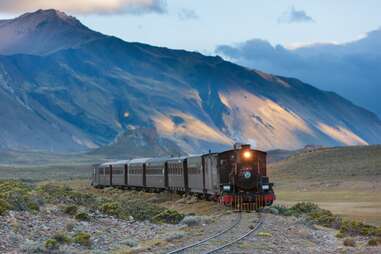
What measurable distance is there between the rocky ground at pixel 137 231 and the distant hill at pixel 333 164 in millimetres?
73205

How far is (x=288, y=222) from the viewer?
112 ft

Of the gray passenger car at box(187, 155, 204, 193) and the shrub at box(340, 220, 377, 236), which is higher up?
the gray passenger car at box(187, 155, 204, 193)

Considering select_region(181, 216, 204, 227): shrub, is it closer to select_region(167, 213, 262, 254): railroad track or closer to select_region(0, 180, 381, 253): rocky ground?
select_region(0, 180, 381, 253): rocky ground

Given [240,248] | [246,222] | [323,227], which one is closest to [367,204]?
[323,227]

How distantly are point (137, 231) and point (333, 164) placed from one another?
96.2 m

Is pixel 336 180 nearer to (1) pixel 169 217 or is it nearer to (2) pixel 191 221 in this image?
(1) pixel 169 217

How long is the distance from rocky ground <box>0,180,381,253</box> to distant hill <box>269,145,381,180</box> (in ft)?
240

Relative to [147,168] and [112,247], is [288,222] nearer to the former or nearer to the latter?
[112,247]

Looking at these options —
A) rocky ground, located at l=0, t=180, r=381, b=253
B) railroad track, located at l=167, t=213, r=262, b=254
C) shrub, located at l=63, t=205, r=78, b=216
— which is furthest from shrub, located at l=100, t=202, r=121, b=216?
railroad track, located at l=167, t=213, r=262, b=254

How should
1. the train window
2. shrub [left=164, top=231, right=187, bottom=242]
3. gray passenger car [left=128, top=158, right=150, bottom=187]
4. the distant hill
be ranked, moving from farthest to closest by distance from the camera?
the distant hill, the train window, gray passenger car [left=128, top=158, right=150, bottom=187], shrub [left=164, top=231, right=187, bottom=242]

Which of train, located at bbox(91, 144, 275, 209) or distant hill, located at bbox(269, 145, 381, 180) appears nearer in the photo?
train, located at bbox(91, 144, 275, 209)

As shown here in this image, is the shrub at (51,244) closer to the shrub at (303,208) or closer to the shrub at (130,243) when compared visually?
the shrub at (130,243)

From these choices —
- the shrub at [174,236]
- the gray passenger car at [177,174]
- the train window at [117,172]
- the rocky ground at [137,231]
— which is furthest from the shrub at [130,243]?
the train window at [117,172]

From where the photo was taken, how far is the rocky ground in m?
23.2
